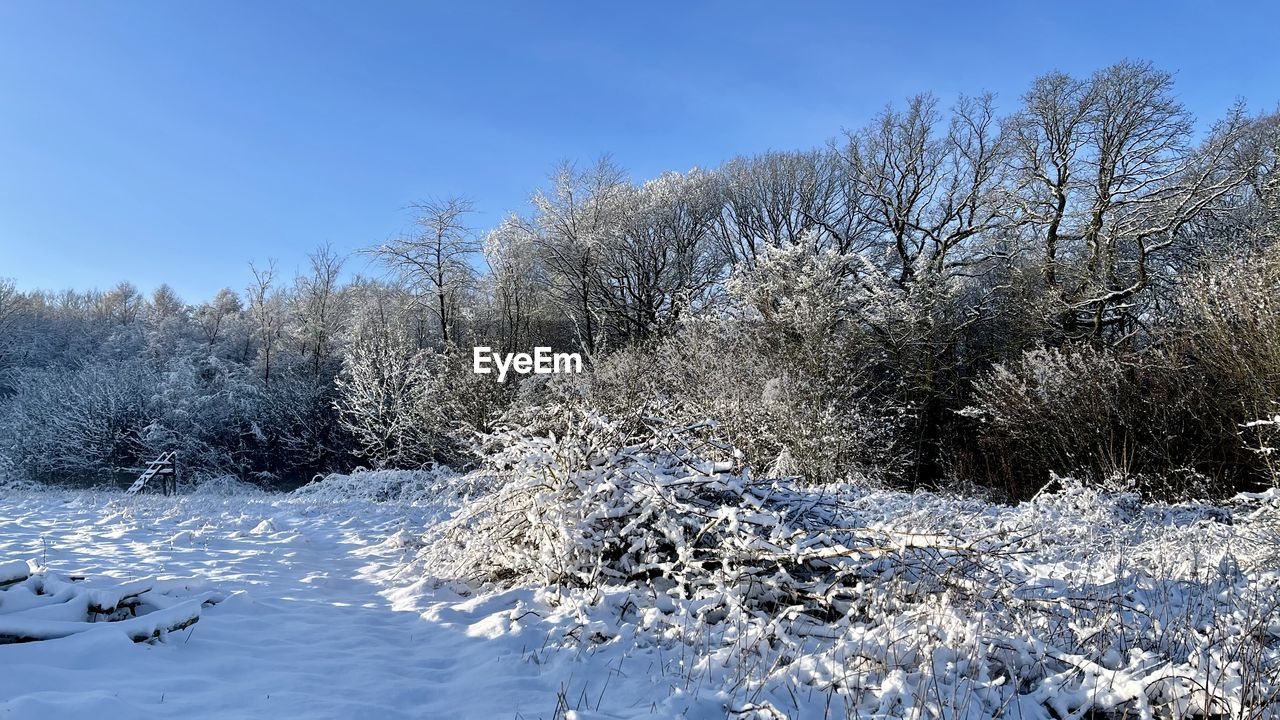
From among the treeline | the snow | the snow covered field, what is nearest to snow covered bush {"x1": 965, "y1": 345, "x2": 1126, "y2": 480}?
the treeline

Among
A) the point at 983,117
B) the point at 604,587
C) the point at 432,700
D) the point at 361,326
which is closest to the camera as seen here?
the point at 432,700

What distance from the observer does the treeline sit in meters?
10.6

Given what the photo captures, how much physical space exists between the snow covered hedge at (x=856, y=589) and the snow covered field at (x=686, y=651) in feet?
0.06

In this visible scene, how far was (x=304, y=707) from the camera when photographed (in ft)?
9.45

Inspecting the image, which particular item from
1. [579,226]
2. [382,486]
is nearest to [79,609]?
[382,486]

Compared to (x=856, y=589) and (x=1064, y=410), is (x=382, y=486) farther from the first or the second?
(x=1064, y=410)

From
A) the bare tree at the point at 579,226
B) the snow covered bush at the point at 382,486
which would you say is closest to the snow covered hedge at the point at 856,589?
the snow covered bush at the point at 382,486

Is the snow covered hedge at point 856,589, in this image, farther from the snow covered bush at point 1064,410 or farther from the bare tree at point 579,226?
the bare tree at point 579,226

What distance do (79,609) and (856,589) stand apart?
179 inches

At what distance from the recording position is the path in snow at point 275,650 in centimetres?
283

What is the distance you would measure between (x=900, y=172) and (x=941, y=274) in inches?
215

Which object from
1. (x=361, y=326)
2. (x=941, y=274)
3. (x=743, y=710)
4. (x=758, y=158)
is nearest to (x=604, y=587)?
(x=743, y=710)

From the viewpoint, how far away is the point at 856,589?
4.00 m

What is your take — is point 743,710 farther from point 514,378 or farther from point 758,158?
point 758,158
